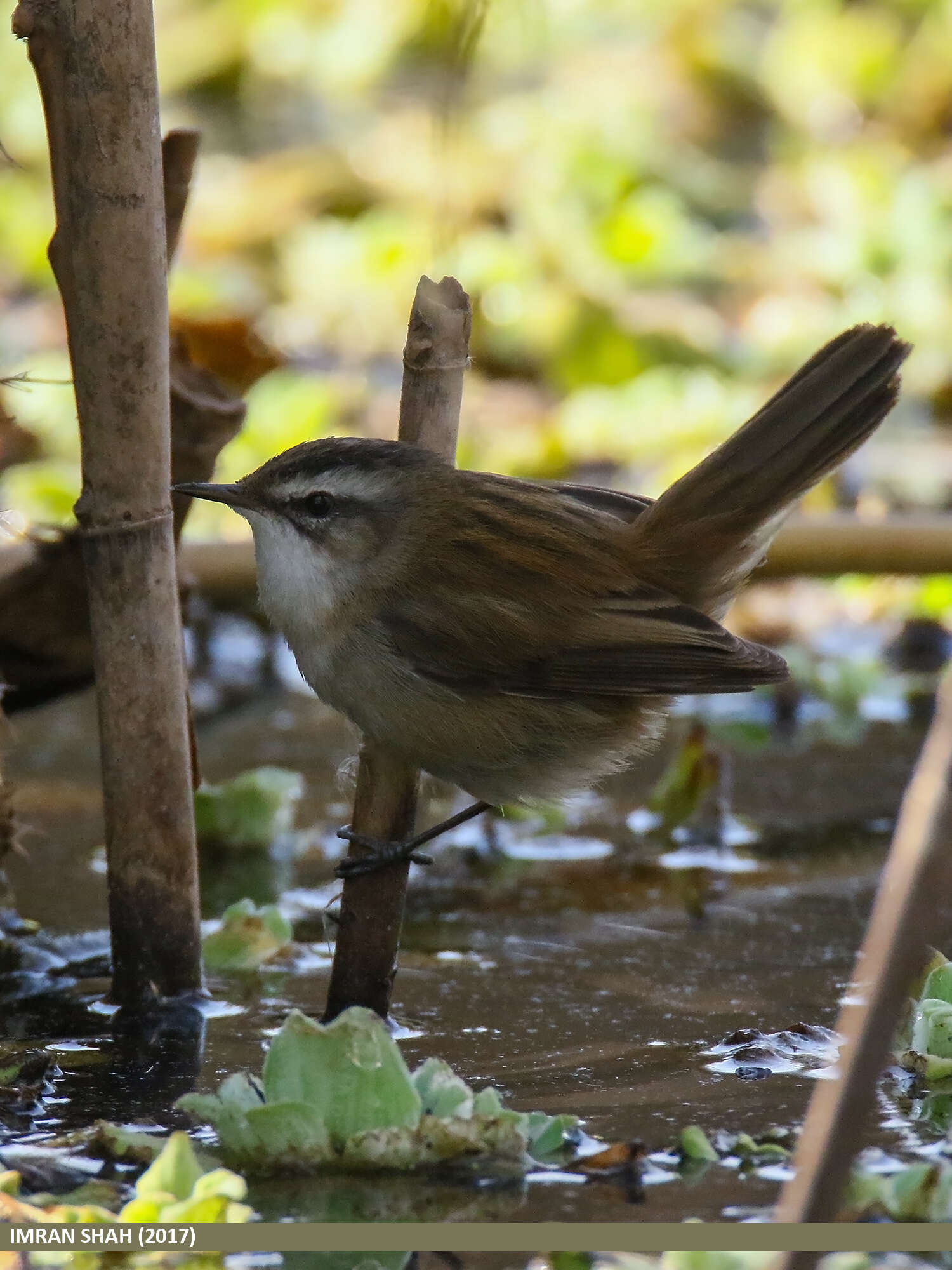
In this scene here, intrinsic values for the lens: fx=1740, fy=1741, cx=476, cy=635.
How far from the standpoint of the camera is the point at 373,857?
341 cm

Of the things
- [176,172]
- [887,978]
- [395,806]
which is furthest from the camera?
[176,172]

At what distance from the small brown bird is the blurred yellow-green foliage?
3.27 metres

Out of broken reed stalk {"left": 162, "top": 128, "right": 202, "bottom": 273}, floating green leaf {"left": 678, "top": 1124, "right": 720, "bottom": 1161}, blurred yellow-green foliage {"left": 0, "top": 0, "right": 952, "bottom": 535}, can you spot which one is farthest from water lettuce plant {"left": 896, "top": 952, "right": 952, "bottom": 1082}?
blurred yellow-green foliage {"left": 0, "top": 0, "right": 952, "bottom": 535}

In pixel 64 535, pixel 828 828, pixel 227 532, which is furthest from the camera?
pixel 227 532

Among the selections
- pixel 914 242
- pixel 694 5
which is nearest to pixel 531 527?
pixel 914 242

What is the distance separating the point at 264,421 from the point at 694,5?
5738mm

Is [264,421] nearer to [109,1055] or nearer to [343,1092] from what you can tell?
[109,1055]

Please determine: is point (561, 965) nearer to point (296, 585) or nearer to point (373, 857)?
Result: point (373, 857)

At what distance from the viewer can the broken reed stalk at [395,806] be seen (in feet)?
11.1

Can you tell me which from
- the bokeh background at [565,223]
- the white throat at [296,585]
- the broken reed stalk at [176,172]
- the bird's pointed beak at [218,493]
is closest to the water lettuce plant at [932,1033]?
the white throat at [296,585]

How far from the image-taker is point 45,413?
786cm

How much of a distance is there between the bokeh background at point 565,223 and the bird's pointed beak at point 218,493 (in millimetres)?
2037

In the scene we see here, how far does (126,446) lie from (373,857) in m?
0.94

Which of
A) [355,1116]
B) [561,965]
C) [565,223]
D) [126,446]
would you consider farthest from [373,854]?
[565,223]
